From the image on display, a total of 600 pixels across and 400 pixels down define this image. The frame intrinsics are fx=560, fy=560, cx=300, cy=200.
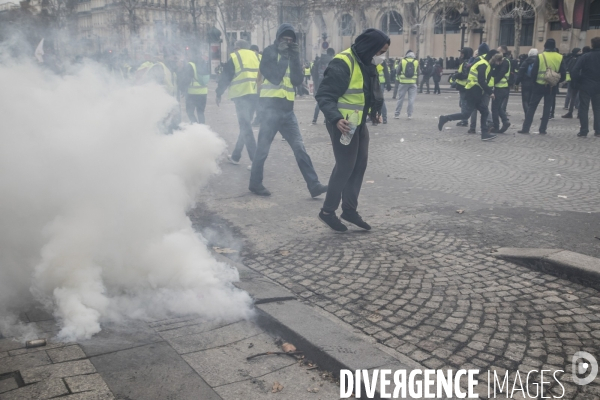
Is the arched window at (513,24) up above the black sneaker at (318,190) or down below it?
above

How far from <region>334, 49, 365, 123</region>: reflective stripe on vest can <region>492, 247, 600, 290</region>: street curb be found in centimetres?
180

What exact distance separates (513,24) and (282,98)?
42.1 m

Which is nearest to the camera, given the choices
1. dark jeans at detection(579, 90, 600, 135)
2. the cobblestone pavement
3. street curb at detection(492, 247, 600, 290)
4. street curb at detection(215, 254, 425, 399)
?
street curb at detection(215, 254, 425, 399)

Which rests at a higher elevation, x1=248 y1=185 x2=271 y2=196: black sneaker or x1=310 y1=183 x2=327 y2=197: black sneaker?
x1=310 y1=183 x2=327 y2=197: black sneaker

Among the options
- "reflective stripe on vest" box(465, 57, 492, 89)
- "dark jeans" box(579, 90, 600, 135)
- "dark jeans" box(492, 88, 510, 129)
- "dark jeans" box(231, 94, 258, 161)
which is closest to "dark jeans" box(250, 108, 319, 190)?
"dark jeans" box(231, 94, 258, 161)

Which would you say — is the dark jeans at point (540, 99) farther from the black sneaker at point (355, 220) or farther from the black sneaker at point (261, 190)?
the black sneaker at point (355, 220)

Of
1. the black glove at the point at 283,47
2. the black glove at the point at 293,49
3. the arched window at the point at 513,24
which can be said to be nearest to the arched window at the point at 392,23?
the arched window at the point at 513,24

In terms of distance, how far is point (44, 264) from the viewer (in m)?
3.61

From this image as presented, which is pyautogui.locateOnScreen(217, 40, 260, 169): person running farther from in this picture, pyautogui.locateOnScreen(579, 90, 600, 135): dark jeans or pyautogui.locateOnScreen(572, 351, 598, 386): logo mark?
pyautogui.locateOnScreen(579, 90, 600, 135): dark jeans

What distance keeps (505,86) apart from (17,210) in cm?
1107

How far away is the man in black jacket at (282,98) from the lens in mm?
6656

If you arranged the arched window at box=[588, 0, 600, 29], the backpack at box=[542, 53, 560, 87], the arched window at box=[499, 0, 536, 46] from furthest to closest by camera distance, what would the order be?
the arched window at box=[499, 0, 536, 46] → the arched window at box=[588, 0, 600, 29] → the backpack at box=[542, 53, 560, 87]

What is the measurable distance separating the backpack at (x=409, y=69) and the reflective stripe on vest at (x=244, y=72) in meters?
7.53

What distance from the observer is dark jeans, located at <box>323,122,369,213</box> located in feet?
17.3
